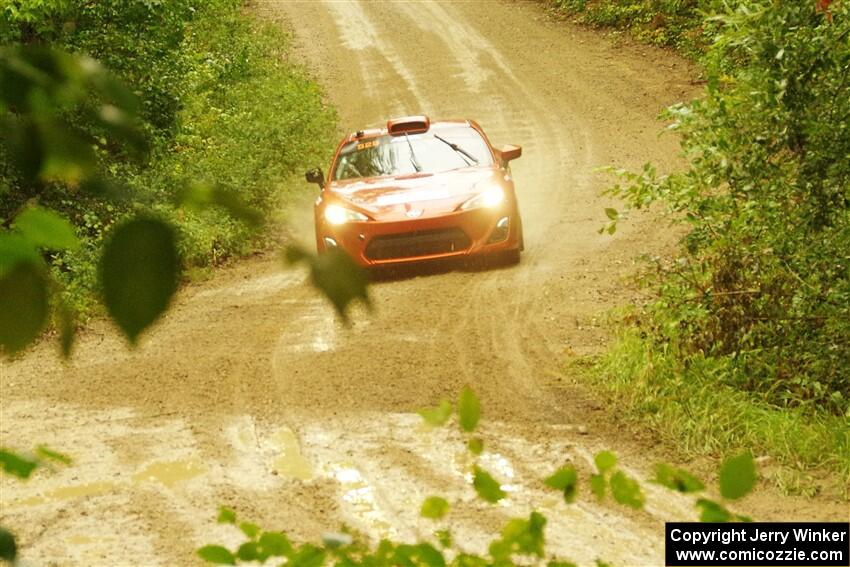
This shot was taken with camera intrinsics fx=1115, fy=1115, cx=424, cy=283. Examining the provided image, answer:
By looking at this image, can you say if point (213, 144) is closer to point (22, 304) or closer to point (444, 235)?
point (444, 235)

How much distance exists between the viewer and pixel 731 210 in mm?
8039

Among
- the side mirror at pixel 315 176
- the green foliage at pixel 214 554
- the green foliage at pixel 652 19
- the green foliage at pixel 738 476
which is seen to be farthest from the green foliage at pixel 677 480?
the green foliage at pixel 652 19

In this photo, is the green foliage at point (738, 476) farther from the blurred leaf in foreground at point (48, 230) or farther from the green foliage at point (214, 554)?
the blurred leaf in foreground at point (48, 230)

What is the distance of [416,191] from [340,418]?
3324 millimetres

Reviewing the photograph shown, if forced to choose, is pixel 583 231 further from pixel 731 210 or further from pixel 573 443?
pixel 573 443

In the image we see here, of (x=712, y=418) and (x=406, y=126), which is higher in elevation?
(x=406, y=126)

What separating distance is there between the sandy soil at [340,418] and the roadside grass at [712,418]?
0.21 meters

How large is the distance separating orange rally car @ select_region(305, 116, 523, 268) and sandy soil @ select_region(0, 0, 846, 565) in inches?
16.8

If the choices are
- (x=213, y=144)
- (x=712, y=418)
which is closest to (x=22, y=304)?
(x=712, y=418)

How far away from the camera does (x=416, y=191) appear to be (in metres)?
10.7

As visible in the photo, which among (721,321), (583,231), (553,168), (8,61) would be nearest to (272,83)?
(553,168)

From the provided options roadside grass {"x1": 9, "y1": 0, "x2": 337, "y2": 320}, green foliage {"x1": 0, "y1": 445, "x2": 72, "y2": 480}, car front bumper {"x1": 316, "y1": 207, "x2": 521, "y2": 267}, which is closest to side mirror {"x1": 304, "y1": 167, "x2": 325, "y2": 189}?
roadside grass {"x1": 9, "y1": 0, "x2": 337, "y2": 320}

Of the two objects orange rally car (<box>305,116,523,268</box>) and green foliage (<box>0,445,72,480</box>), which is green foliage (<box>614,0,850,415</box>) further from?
green foliage (<box>0,445,72,480</box>)

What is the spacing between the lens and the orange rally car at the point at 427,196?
10453 millimetres
